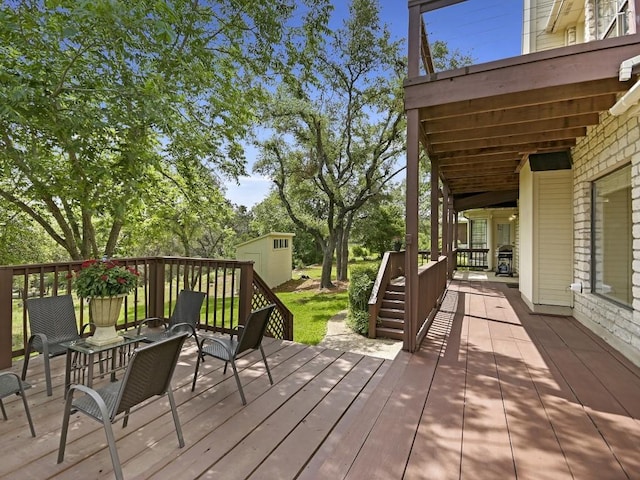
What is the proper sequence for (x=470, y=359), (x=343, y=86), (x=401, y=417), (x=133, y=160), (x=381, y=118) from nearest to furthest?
(x=401, y=417) < (x=470, y=359) < (x=133, y=160) < (x=343, y=86) < (x=381, y=118)

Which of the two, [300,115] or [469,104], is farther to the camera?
[300,115]

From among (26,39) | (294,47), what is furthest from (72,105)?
(294,47)

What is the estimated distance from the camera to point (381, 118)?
1303cm

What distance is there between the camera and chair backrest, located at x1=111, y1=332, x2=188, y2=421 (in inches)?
76.3

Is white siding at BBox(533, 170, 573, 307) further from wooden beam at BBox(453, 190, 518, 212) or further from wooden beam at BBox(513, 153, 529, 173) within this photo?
wooden beam at BBox(453, 190, 518, 212)

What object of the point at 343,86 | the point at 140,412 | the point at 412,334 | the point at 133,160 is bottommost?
the point at 140,412

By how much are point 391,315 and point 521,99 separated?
4.81 m

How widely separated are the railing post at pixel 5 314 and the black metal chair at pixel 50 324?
203mm

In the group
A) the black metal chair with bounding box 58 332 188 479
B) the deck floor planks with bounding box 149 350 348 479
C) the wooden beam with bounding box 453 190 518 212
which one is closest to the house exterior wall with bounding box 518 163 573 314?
the wooden beam with bounding box 453 190 518 212

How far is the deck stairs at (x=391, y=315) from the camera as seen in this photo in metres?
7.07

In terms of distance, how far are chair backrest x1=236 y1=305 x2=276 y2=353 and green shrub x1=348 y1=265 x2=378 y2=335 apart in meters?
4.63

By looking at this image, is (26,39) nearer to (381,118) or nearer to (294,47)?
(294,47)

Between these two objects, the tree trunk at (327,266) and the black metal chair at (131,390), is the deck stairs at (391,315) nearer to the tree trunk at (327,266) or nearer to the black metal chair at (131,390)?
the black metal chair at (131,390)

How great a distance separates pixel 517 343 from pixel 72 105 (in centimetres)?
673
